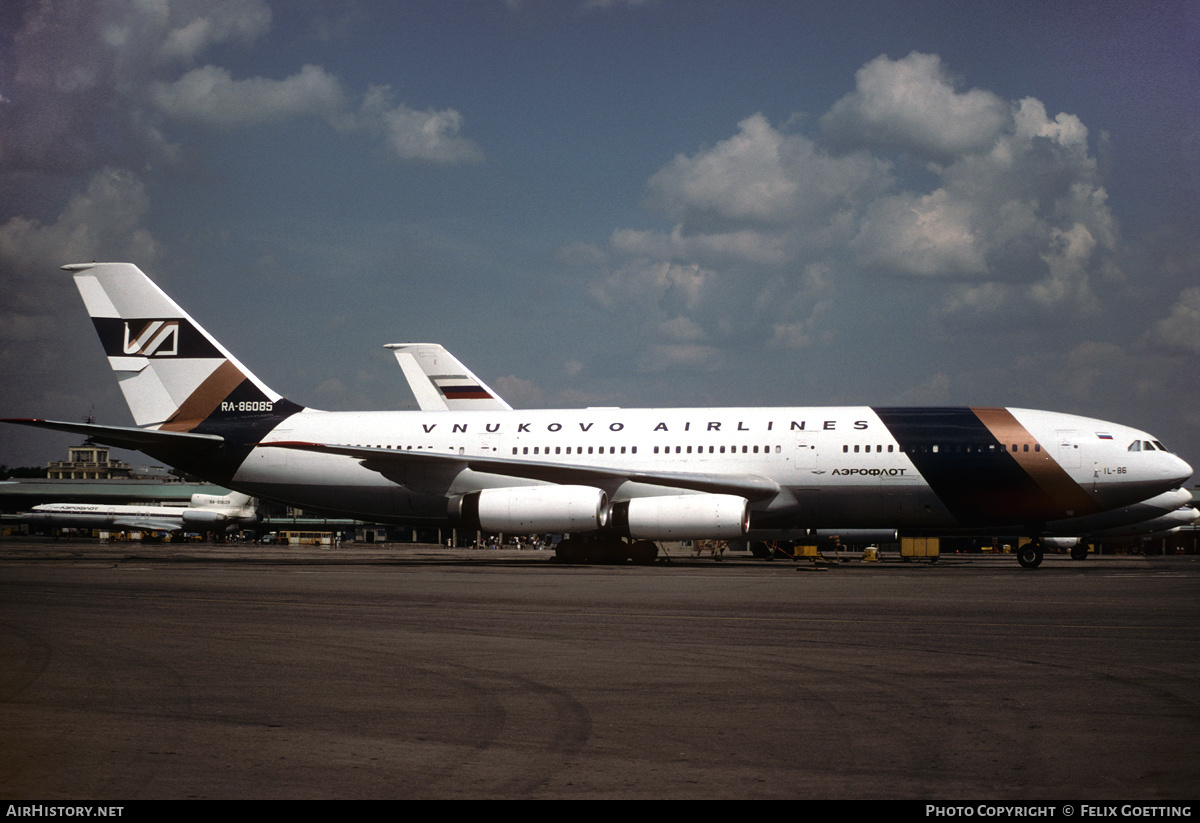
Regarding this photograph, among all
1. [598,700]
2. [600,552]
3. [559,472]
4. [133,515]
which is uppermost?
[559,472]

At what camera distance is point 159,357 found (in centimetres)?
3425

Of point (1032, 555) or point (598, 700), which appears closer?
point (598, 700)

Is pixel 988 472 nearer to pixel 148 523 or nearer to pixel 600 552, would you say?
pixel 600 552

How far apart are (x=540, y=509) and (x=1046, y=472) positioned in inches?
550

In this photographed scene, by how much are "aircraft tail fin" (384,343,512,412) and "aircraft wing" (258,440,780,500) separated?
591 inches

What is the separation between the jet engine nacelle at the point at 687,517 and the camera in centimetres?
2920

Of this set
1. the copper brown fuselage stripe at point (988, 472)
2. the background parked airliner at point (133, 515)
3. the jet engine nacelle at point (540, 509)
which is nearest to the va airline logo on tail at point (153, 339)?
the jet engine nacelle at point (540, 509)

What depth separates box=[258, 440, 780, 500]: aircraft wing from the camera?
30375mm

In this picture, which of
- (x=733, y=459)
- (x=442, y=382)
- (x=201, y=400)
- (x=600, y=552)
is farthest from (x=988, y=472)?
(x=442, y=382)

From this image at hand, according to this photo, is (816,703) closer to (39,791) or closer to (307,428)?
(39,791)

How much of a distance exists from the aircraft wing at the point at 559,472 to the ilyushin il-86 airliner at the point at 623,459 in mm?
67
